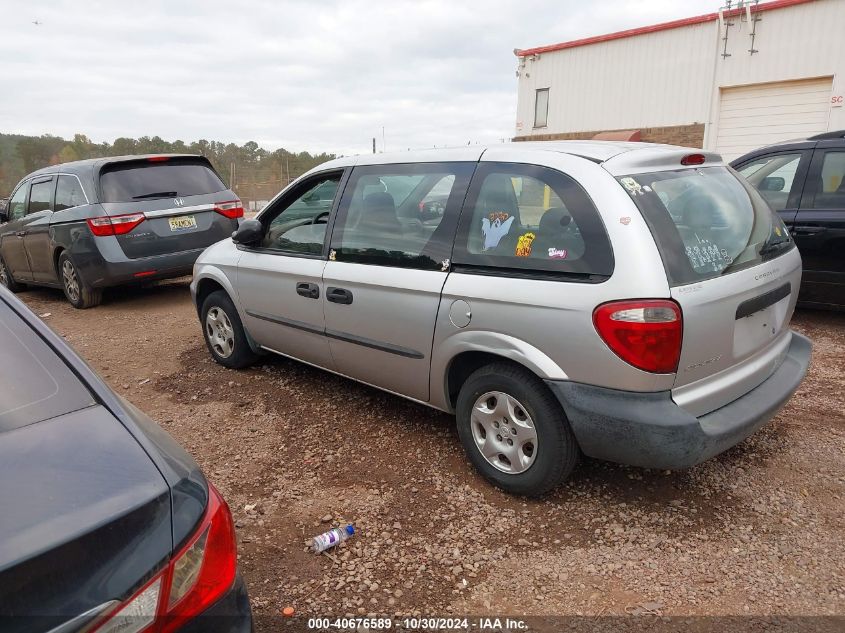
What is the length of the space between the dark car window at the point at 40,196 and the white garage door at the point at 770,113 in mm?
13546

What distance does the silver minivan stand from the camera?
245cm

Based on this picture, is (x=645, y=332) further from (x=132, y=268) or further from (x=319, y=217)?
(x=132, y=268)

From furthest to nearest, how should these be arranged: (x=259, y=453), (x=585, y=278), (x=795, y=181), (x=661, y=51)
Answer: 1. (x=661, y=51)
2. (x=795, y=181)
3. (x=259, y=453)
4. (x=585, y=278)

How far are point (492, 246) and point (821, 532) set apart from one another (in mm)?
1946

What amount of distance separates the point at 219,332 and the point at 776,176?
523 centimetres

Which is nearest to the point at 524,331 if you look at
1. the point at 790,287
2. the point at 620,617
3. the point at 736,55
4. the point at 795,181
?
the point at 620,617

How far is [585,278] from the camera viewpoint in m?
2.52

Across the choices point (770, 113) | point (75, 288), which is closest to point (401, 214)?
point (75, 288)

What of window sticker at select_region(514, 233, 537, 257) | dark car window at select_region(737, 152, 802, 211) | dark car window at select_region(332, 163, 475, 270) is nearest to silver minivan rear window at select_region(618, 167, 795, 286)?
window sticker at select_region(514, 233, 537, 257)

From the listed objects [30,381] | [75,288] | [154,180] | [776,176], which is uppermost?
[776,176]

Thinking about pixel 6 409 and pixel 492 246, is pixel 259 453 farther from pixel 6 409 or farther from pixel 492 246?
pixel 6 409

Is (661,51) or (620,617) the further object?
(661,51)

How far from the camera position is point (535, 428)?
108 inches

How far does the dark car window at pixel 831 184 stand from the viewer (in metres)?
5.12
